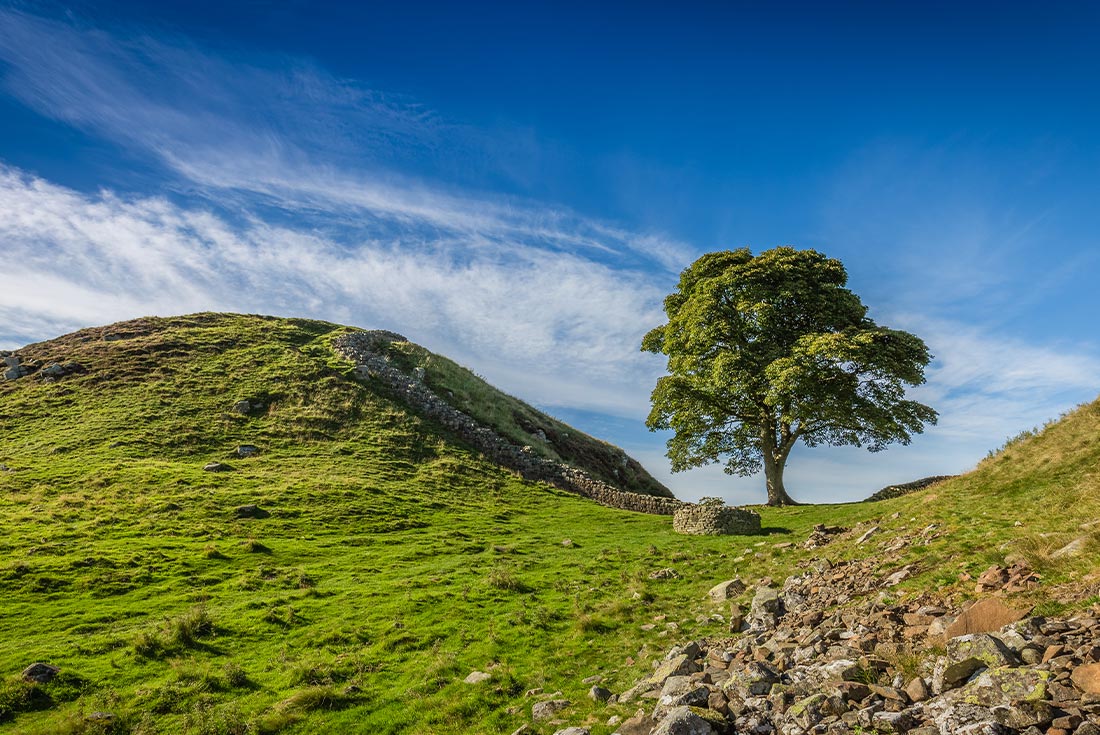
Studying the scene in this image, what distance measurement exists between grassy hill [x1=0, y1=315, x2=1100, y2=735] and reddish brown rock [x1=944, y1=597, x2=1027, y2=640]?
0.53 metres

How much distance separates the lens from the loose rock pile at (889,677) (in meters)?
6.49

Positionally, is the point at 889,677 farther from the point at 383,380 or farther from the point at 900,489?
the point at 383,380

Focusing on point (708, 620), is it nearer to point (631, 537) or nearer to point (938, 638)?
point (938, 638)

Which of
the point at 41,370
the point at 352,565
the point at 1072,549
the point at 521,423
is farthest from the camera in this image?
the point at 521,423

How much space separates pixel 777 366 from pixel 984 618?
94.0ft

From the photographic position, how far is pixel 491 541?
30312 mm

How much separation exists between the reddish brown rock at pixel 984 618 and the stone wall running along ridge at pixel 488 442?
3417 cm

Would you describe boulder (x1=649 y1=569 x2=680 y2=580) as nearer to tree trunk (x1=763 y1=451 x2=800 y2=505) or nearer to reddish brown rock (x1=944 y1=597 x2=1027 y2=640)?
reddish brown rock (x1=944 y1=597 x2=1027 y2=640)

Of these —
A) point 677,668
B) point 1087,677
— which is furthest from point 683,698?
point 1087,677

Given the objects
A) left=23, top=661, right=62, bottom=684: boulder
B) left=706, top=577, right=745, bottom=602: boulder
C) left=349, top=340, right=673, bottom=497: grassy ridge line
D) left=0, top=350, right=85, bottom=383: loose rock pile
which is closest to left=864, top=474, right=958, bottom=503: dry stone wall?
left=349, top=340, right=673, bottom=497: grassy ridge line

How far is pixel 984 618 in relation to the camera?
8727 millimetres

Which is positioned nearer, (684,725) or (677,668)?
(684,725)

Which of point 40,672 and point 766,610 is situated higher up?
point 766,610

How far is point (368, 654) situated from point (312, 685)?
1948 mm
